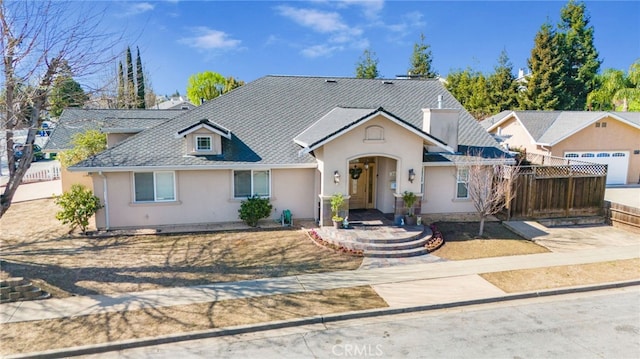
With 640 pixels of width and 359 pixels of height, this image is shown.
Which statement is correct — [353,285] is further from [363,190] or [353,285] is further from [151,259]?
[363,190]

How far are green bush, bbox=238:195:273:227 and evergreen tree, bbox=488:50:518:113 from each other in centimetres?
3810

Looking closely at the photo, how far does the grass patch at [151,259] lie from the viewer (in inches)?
440

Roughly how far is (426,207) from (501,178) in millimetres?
3344

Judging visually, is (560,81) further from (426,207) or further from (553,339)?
(553,339)

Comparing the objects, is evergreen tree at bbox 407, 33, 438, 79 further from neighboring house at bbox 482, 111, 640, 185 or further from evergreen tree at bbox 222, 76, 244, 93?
neighboring house at bbox 482, 111, 640, 185

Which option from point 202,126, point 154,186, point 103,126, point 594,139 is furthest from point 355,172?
point 594,139

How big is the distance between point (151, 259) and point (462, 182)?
1332cm

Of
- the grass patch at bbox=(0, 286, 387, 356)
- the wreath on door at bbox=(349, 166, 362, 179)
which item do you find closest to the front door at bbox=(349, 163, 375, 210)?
the wreath on door at bbox=(349, 166, 362, 179)

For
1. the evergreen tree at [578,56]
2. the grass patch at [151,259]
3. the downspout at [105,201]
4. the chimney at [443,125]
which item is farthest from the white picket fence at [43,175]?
the evergreen tree at [578,56]

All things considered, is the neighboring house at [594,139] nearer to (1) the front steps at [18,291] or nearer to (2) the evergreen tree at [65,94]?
(2) the evergreen tree at [65,94]

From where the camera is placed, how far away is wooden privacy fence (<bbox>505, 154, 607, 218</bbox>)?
17.9 m

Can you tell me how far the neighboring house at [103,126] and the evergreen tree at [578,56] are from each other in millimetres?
42459

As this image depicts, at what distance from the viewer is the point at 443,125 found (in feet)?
59.8

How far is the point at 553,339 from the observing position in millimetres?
8703
